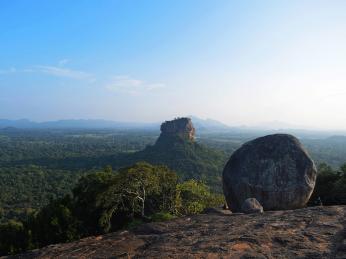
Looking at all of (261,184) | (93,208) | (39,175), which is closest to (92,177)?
(93,208)

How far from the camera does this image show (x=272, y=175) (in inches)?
528

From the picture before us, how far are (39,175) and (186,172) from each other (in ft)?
105

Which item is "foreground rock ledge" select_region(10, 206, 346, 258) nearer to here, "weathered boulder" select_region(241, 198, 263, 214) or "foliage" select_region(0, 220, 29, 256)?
"weathered boulder" select_region(241, 198, 263, 214)

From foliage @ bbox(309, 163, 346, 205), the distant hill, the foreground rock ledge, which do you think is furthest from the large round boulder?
the distant hill

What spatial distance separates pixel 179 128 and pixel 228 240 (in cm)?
11031

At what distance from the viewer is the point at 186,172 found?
76125 millimetres

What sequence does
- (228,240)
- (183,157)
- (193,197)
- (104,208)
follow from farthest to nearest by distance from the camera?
(183,157) → (193,197) → (104,208) → (228,240)

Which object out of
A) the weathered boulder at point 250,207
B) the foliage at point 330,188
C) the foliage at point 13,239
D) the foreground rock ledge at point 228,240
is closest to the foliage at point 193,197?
the foliage at point 330,188

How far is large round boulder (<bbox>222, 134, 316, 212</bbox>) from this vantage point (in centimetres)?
1321

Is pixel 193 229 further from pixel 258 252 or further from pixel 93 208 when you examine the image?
pixel 93 208

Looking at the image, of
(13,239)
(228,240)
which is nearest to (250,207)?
(228,240)

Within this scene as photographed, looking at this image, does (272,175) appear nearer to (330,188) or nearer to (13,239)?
(330,188)

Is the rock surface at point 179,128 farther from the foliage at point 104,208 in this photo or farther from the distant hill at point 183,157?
the foliage at point 104,208

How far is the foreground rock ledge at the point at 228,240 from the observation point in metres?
5.92
